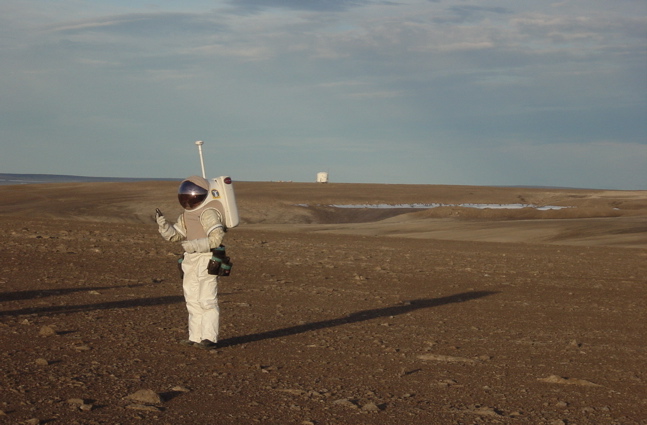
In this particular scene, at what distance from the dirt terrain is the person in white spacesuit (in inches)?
10.4

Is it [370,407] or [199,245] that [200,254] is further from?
[370,407]

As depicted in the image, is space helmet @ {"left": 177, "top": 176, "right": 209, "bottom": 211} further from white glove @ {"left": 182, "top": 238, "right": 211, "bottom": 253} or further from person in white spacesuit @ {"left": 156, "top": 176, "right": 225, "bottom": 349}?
white glove @ {"left": 182, "top": 238, "right": 211, "bottom": 253}

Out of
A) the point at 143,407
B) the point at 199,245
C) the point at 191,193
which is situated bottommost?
the point at 143,407

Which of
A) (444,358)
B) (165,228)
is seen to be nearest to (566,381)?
(444,358)

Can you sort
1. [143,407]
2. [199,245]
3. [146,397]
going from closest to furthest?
[143,407] → [146,397] → [199,245]

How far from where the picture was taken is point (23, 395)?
261 inches

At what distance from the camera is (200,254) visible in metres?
8.88

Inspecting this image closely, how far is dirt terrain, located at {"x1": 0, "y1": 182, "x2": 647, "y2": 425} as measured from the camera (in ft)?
22.0

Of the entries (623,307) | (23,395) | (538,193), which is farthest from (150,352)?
(538,193)

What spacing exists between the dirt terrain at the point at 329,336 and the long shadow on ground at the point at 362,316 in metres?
0.04

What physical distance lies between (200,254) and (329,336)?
2091 millimetres

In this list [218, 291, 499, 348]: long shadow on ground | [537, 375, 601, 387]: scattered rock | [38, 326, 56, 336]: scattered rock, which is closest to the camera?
[537, 375, 601, 387]: scattered rock

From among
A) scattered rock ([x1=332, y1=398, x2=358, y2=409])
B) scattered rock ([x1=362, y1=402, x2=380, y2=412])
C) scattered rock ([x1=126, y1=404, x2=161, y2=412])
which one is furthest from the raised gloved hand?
scattered rock ([x1=362, y1=402, x2=380, y2=412])

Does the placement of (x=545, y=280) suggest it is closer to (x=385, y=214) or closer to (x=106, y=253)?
(x=106, y=253)
